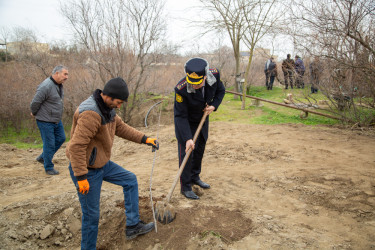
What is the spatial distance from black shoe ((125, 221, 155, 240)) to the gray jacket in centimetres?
282

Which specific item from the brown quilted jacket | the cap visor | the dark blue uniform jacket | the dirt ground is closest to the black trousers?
the dark blue uniform jacket

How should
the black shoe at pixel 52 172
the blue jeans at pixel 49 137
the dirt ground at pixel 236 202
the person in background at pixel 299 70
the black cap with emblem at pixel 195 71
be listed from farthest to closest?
1. the person in background at pixel 299 70
2. the black shoe at pixel 52 172
3. the blue jeans at pixel 49 137
4. the black cap with emblem at pixel 195 71
5. the dirt ground at pixel 236 202

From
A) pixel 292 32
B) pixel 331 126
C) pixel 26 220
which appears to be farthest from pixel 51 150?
pixel 331 126

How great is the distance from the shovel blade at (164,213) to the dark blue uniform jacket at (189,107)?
88cm

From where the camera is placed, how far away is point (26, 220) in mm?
3170

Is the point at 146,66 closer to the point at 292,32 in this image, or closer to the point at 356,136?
the point at 292,32

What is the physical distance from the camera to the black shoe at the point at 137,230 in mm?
2818

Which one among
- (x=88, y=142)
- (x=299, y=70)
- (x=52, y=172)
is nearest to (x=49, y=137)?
(x=52, y=172)

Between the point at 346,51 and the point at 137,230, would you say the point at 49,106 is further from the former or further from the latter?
the point at 346,51

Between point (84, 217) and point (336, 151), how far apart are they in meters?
5.06

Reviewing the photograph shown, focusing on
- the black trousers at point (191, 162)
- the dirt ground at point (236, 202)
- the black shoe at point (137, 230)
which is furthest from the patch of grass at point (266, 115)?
the black shoe at point (137, 230)

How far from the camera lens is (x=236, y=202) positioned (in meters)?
3.58

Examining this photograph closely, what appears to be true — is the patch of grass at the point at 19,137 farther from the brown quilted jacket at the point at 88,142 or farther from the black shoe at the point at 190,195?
the brown quilted jacket at the point at 88,142

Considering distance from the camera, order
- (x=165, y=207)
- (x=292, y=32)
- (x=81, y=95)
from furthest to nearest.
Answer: (x=81, y=95)
(x=292, y=32)
(x=165, y=207)
